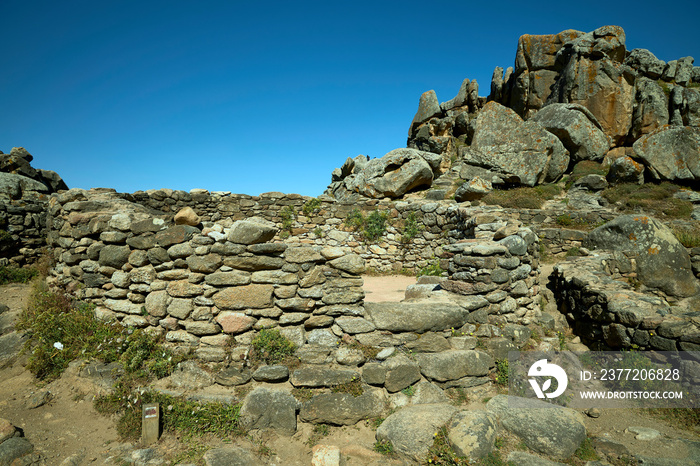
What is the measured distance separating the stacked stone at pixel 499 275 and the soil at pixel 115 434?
152 cm

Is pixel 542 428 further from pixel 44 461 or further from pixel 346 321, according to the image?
pixel 44 461

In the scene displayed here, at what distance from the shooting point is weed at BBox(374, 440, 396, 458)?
3.40 meters

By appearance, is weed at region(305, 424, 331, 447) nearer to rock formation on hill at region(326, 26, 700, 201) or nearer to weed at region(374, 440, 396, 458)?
weed at region(374, 440, 396, 458)

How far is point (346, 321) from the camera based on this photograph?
14.4 ft

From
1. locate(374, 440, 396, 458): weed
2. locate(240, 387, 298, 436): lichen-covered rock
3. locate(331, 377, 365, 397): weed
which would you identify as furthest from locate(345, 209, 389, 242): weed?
locate(374, 440, 396, 458): weed

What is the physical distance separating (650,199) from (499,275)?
12522mm

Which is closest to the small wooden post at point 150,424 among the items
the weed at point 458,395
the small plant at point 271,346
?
the small plant at point 271,346

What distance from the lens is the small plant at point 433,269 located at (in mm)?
8977

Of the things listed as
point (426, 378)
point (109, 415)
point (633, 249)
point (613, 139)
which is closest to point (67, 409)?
point (109, 415)

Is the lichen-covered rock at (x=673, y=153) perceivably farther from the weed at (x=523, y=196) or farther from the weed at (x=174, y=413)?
the weed at (x=174, y=413)

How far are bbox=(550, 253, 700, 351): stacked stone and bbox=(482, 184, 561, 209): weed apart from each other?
247 inches

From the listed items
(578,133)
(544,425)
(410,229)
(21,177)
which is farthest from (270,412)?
(578,133)

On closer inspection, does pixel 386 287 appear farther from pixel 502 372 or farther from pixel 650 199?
pixel 650 199

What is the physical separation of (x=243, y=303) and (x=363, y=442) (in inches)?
88.1
